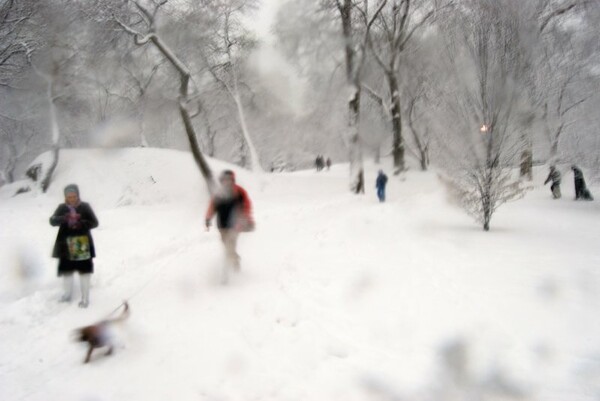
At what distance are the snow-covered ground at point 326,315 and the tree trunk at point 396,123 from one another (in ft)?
39.6

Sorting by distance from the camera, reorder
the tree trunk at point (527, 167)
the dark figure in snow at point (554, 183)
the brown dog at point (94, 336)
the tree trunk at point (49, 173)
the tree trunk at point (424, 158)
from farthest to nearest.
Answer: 1. the tree trunk at point (424, 158)
2. the tree trunk at point (49, 173)
3. the dark figure in snow at point (554, 183)
4. the tree trunk at point (527, 167)
5. the brown dog at point (94, 336)

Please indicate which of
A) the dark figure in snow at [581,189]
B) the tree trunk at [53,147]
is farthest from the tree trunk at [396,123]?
the tree trunk at [53,147]

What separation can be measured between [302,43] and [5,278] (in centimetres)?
1541

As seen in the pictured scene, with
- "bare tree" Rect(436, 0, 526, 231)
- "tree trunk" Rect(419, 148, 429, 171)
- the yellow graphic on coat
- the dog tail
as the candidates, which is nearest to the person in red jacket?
the yellow graphic on coat

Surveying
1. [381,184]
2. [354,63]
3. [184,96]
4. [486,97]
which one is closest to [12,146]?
[184,96]

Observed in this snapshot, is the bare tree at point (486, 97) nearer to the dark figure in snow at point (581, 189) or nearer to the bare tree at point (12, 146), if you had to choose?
the dark figure in snow at point (581, 189)

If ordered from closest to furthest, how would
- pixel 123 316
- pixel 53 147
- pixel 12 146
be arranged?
pixel 123 316, pixel 53 147, pixel 12 146

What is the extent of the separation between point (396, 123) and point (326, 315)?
1872cm

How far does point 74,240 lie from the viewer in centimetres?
583

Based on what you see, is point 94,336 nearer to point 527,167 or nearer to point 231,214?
point 231,214

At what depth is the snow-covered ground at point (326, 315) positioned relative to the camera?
3.76 metres

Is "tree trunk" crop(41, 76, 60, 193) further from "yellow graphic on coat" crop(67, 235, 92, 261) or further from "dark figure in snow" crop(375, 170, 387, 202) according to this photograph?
"yellow graphic on coat" crop(67, 235, 92, 261)

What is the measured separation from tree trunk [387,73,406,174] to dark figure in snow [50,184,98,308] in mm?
18608

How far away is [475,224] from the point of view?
1097 cm
